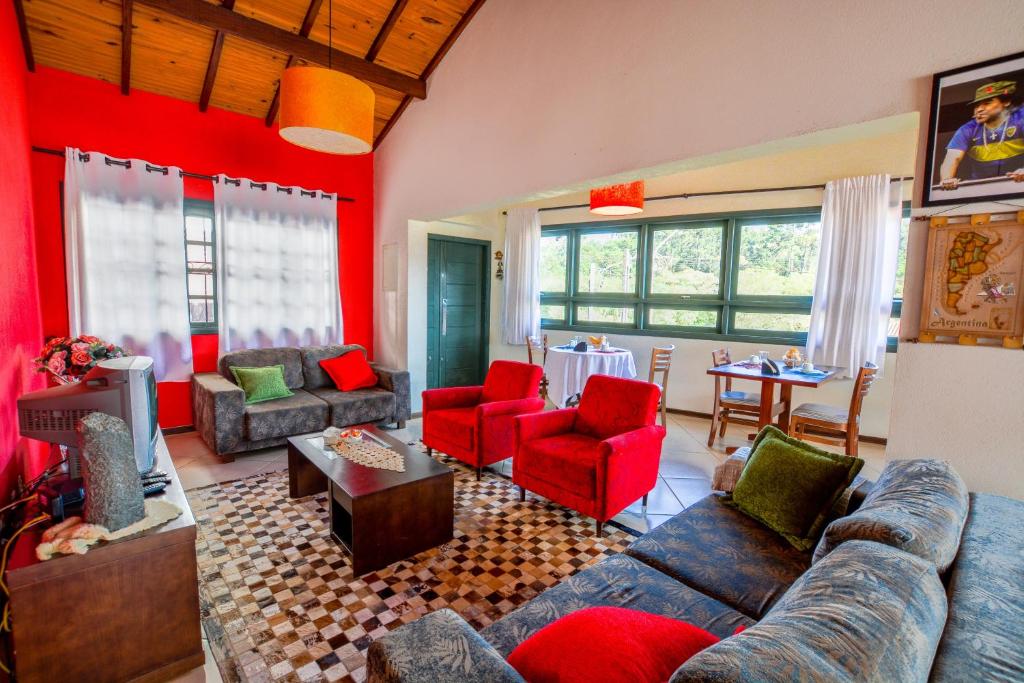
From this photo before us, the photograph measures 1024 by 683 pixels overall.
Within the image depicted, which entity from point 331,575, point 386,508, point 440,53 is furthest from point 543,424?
point 440,53

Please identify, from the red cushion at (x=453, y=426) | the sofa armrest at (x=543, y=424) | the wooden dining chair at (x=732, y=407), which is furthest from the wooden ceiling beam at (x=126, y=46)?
the wooden dining chair at (x=732, y=407)

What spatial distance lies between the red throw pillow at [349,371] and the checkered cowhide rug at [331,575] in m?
1.60

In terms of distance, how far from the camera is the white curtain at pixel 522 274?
6.18 metres

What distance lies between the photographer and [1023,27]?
5.39 feet

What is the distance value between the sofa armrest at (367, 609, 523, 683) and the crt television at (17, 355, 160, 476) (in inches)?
51.4

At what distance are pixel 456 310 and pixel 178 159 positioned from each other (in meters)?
3.11

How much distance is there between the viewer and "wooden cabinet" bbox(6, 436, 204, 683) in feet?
4.46

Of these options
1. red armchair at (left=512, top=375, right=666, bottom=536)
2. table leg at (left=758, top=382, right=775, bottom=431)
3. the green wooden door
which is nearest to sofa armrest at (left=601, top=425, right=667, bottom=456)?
red armchair at (left=512, top=375, right=666, bottom=536)

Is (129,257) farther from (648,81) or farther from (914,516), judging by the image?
(914,516)

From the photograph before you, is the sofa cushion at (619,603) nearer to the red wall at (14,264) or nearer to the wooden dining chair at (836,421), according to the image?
the red wall at (14,264)

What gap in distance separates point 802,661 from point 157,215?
5.05 meters

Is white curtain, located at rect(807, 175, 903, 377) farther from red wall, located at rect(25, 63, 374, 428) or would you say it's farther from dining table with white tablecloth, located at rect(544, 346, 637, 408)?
red wall, located at rect(25, 63, 374, 428)

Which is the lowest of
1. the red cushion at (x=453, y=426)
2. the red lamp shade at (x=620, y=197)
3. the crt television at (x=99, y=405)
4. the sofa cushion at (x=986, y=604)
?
the red cushion at (x=453, y=426)

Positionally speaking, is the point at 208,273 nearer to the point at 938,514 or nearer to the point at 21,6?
the point at 21,6
